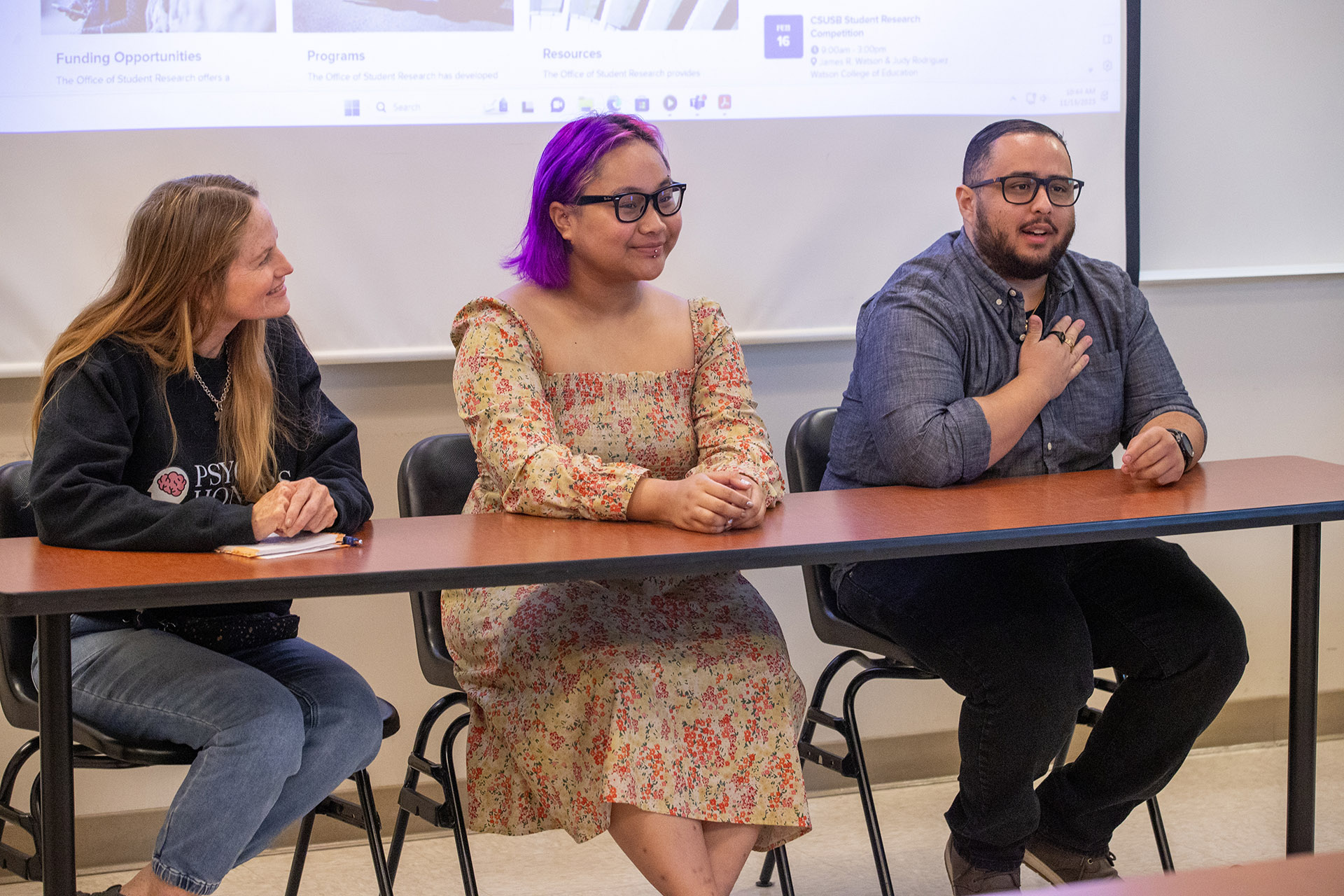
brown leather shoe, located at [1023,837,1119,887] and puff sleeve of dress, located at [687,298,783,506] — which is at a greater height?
puff sleeve of dress, located at [687,298,783,506]

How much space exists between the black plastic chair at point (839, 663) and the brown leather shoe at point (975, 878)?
15cm

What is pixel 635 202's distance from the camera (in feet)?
6.73

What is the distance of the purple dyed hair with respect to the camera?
2.07 metres

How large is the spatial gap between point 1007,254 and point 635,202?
72 centimetres

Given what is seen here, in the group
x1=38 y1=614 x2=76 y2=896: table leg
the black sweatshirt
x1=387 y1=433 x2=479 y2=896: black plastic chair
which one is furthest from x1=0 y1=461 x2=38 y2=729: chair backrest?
x1=387 y1=433 x2=479 y2=896: black plastic chair

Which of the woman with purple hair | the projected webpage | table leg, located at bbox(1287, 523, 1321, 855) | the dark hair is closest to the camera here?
the woman with purple hair

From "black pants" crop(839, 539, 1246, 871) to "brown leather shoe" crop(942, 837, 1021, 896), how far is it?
0.6 inches

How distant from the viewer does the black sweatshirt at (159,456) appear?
1631 mm

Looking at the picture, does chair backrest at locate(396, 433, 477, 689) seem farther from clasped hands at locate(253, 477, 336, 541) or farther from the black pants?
the black pants

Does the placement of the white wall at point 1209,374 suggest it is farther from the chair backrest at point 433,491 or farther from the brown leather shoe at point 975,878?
the brown leather shoe at point 975,878

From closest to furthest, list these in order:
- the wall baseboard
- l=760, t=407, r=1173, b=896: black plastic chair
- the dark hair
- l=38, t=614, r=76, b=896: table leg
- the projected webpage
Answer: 1. l=38, t=614, r=76, b=896: table leg
2. l=760, t=407, r=1173, b=896: black plastic chair
3. the dark hair
4. the projected webpage
5. the wall baseboard

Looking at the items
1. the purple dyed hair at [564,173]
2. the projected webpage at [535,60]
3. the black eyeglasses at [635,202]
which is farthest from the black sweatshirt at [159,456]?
the projected webpage at [535,60]

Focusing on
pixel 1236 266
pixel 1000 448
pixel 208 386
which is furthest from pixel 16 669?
pixel 1236 266

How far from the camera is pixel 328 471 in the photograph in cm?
197
